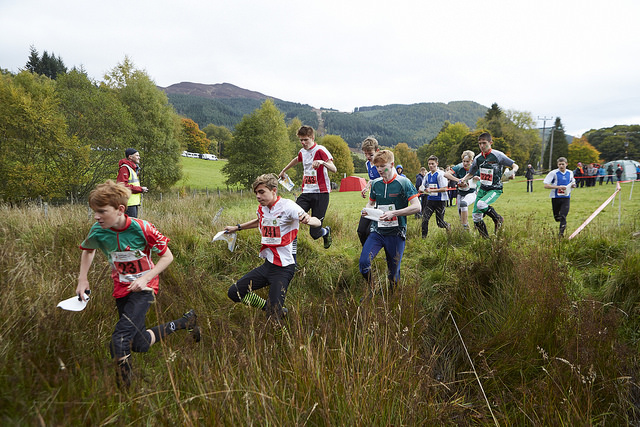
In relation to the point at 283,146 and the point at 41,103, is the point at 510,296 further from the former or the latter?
the point at 283,146

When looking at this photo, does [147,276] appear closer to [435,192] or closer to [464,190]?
[435,192]

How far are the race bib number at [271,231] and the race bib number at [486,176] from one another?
16.0 feet

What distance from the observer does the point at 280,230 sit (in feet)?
12.4

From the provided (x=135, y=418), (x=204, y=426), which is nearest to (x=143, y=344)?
(x=135, y=418)

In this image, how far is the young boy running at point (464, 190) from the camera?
723 cm

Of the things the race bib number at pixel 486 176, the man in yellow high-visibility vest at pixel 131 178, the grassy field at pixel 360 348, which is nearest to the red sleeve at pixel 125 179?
the man in yellow high-visibility vest at pixel 131 178

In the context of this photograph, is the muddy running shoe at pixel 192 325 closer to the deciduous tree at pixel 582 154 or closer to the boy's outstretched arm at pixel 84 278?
the boy's outstretched arm at pixel 84 278

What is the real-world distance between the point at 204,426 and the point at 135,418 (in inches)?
13.6

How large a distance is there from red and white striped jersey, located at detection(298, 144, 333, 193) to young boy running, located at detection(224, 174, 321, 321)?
209 centimetres

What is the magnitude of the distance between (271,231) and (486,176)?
4989 mm

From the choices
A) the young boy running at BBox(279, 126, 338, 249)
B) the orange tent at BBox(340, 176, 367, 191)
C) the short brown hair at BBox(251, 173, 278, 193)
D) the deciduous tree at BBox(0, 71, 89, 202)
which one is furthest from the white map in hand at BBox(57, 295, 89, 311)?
the orange tent at BBox(340, 176, 367, 191)

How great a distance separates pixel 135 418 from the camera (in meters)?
1.70

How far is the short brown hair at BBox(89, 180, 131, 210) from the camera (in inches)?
107

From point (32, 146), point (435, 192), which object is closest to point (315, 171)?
point (435, 192)
